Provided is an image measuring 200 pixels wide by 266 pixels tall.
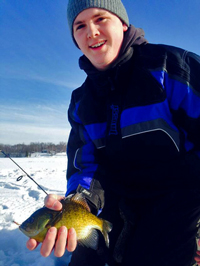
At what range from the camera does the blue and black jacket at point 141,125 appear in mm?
1733

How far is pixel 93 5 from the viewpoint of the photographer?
75.9 inches

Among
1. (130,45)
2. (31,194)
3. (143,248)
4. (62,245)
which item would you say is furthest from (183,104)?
(31,194)

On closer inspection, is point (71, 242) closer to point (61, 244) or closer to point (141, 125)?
point (61, 244)

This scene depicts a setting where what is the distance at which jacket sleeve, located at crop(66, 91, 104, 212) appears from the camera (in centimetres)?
188

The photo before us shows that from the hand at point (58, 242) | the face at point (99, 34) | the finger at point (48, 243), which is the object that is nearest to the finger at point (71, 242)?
the hand at point (58, 242)

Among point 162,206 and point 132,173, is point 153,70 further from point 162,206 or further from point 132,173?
point 162,206

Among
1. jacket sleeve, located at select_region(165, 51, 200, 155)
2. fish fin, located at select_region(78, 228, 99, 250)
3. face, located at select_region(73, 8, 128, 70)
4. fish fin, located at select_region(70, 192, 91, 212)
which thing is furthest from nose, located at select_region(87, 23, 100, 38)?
fish fin, located at select_region(78, 228, 99, 250)

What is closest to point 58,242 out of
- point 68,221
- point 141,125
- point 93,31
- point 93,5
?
point 68,221

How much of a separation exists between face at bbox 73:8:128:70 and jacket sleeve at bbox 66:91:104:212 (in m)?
0.69

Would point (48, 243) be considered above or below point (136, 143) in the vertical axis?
below

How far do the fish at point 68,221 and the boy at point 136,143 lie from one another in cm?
12

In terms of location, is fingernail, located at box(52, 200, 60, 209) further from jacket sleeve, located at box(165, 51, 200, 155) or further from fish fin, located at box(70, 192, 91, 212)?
jacket sleeve, located at box(165, 51, 200, 155)

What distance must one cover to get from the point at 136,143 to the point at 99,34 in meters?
1.16

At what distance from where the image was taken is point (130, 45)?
1.97m
